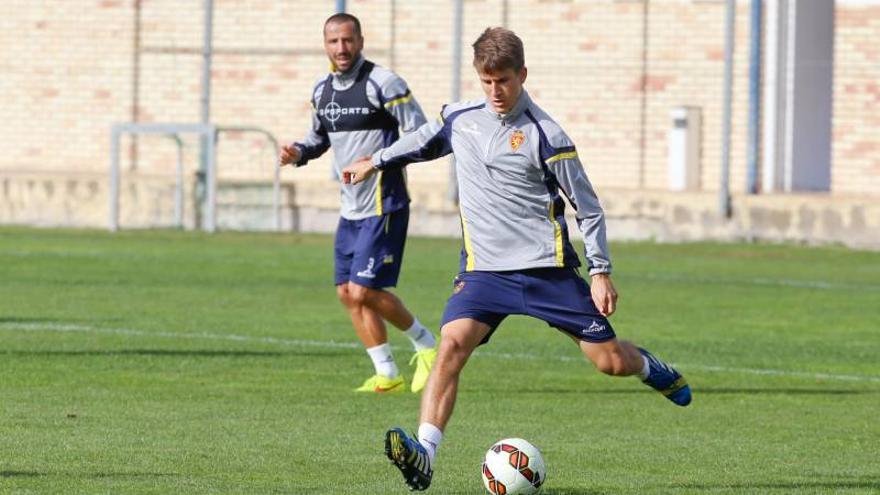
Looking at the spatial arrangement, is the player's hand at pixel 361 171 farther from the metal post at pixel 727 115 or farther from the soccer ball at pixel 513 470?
the metal post at pixel 727 115

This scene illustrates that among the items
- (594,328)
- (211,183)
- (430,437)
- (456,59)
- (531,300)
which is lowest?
(430,437)

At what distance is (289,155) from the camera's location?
11250mm

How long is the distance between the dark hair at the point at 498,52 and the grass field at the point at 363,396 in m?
1.68

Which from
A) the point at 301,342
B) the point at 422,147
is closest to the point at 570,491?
the point at 422,147

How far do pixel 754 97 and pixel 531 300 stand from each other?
1769 cm

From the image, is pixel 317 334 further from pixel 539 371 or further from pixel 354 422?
pixel 354 422

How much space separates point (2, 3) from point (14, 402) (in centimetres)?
2096

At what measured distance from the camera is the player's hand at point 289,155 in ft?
36.6

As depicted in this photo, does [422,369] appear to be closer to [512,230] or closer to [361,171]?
[361,171]

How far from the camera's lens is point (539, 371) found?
12758 millimetres

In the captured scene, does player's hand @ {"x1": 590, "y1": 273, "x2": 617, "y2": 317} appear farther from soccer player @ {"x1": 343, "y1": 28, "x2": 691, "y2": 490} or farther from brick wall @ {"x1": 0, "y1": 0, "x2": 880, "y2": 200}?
brick wall @ {"x1": 0, "y1": 0, "x2": 880, "y2": 200}

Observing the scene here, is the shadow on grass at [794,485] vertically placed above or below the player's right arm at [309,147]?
below

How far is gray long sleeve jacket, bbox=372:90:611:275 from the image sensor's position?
812cm

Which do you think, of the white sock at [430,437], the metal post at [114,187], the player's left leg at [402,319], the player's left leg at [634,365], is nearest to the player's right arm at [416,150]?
the player's left leg at [634,365]
